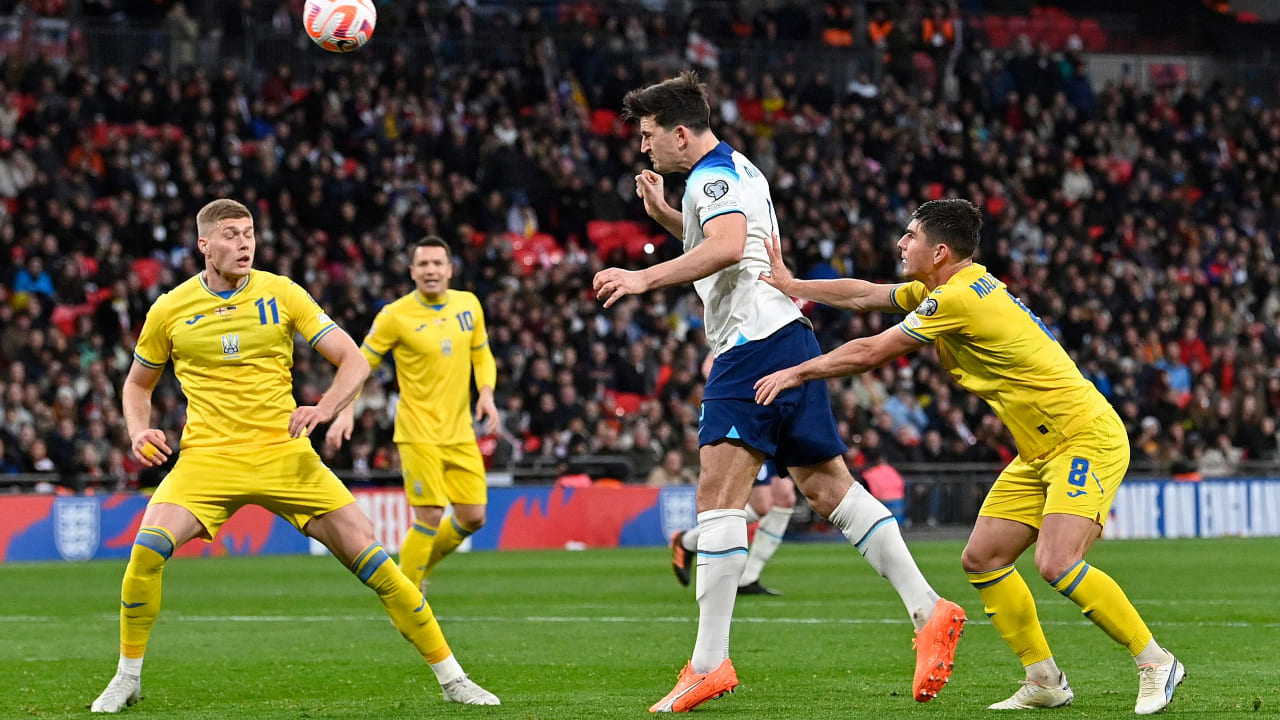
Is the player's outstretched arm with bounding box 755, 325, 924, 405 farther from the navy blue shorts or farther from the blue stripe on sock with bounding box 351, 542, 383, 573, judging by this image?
the blue stripe on sock with bounding box 351, 542, 383, 573

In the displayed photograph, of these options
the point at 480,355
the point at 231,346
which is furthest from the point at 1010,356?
the point at 480,355

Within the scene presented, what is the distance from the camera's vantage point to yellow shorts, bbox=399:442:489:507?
40.4 ft

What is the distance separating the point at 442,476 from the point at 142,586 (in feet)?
16.2

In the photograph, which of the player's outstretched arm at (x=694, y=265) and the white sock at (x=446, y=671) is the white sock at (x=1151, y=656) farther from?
the white sock at (x=446, y=671)

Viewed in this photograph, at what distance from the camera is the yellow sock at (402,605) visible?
7.45 metres

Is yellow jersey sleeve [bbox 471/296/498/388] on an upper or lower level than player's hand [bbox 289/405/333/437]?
lower

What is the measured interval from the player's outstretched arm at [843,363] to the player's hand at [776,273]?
0.44 m

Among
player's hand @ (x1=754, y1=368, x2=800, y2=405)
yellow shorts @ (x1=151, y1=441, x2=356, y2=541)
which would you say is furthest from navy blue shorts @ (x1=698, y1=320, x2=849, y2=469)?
yellow shorts @ (x1=151, y1=441, x2=356, y2=541)

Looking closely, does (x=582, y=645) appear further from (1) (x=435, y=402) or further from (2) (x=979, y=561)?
(2) (x=979, y=561)

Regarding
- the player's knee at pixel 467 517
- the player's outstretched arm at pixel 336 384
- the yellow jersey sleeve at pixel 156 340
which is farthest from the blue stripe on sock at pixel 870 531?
the player's knee at pixel 467 517

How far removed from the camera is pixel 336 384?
24.8 feet

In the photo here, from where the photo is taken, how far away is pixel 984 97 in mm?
32656

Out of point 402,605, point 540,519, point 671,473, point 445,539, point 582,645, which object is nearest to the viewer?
point 402,605

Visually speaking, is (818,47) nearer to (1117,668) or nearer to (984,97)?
(984,97)
